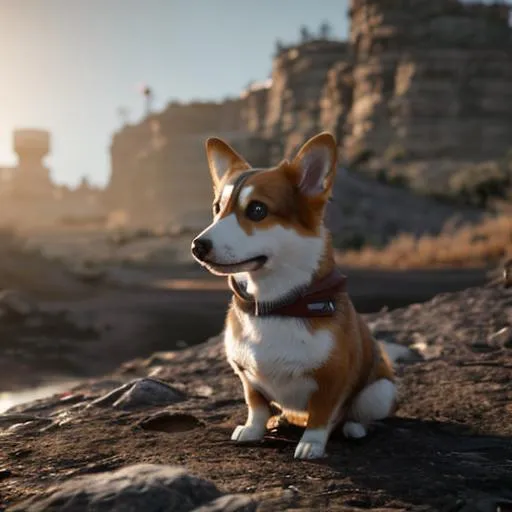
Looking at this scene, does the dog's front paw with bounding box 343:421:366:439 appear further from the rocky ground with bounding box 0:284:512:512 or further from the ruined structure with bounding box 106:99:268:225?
the ruined structure with bounding box 106:99:268:225

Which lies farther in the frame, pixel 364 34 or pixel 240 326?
pixel 364 34

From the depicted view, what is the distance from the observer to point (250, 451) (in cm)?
387

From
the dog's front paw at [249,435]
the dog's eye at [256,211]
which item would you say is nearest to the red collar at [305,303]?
the dog's eye at [256,211]

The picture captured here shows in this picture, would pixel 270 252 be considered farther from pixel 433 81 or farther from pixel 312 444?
pixel 433 81

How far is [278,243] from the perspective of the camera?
353 centimetres

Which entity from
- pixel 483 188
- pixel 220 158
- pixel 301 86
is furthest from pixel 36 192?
pixel 220 158

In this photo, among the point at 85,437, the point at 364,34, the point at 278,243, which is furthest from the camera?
the point at 364,34

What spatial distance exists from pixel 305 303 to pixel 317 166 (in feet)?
2.22

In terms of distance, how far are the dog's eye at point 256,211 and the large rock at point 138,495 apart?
3.82 ft

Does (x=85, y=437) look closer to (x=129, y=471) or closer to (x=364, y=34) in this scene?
(x=129, y=471)

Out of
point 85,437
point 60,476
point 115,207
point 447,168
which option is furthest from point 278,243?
point 115,207

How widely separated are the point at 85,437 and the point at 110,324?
942 cm

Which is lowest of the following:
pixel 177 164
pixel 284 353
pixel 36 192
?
pixel 36 192

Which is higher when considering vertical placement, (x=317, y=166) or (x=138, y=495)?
(x=317, y=166)
